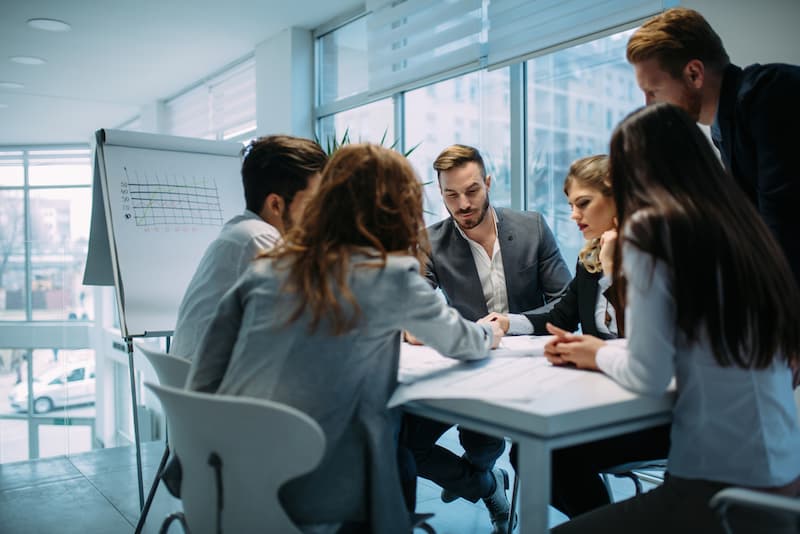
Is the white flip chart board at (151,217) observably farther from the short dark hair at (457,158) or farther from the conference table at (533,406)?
the conference table at (533,406)

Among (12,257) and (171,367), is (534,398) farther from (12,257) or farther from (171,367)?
(12,257)

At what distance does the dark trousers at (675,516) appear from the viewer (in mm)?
1085

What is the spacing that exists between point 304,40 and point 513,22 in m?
2.55

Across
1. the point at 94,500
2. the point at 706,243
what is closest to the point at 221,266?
the point at 706,243

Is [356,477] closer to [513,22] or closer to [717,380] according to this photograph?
[717,380]

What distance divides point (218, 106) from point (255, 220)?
600 cm

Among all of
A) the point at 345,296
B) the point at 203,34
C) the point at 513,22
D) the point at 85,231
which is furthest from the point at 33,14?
the point at 345,296

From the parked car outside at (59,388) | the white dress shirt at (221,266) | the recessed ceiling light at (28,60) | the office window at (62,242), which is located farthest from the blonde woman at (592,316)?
the office window at (62,242)

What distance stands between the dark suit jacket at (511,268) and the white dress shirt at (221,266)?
95cm

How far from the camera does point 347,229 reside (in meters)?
1.34

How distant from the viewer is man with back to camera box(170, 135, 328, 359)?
1754mm

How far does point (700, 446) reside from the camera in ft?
3.88

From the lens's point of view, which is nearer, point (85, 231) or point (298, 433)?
point (298, 433)

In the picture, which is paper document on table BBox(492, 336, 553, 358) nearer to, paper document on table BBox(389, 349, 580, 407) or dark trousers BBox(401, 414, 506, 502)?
paper document on table BBox(389, 349, 580, 407)
